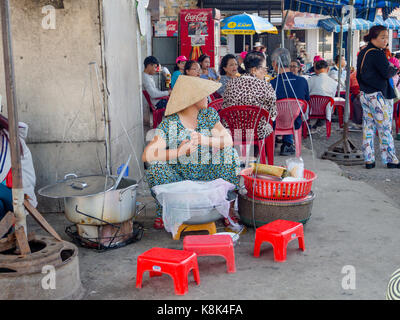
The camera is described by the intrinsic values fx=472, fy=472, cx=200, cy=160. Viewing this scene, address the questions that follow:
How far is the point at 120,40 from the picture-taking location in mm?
4875

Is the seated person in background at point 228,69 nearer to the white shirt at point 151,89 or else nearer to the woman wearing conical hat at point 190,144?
the white shirt at point 151,89

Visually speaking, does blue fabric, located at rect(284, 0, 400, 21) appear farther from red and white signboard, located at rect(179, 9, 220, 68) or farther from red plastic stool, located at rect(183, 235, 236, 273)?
red plastic stool, located at rect(183, 235, 236, 273)

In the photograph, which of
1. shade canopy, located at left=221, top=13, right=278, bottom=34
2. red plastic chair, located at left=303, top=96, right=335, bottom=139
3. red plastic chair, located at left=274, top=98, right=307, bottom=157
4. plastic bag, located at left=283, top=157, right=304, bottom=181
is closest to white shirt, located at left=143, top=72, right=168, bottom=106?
red plastic chair, located at left=274, top=98, right=307, bottom=157

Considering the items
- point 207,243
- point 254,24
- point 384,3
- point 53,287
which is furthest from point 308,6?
point 53,287

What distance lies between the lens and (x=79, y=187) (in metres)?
3.42

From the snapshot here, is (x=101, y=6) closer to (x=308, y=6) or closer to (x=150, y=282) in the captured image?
(x=150, y=282)

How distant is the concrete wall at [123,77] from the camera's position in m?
4.34

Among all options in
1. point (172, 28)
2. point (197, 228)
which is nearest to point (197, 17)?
point (172, 28)

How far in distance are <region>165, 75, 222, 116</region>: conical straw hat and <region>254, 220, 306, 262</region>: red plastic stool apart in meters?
1.20

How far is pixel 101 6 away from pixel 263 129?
2172 millimetres

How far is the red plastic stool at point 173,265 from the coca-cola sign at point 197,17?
30.3 ft

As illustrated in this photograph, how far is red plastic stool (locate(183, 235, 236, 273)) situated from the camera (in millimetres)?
3061

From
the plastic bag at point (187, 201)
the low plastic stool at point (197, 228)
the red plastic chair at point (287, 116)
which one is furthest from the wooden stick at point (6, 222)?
the red plastic chair at point (287, 116)

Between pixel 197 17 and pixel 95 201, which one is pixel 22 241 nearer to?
pixel 95 201
